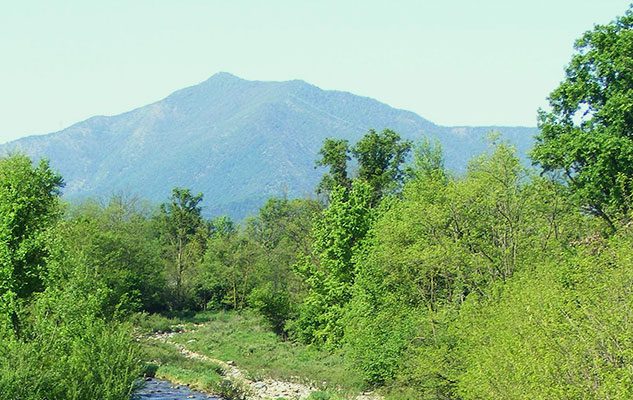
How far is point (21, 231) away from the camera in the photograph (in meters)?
35.0

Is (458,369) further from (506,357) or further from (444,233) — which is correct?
(506,357)

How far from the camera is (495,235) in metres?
34.1

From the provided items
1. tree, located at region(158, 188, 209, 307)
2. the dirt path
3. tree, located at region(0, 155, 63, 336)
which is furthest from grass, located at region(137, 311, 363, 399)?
tree, located at region(158, 188, 209, 307)

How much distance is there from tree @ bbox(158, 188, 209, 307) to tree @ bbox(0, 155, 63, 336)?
53613 millimetres

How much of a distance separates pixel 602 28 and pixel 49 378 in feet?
87.4

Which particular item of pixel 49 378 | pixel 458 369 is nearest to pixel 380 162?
pixel 458 369

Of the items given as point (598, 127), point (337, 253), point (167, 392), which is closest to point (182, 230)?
point (337, 253)

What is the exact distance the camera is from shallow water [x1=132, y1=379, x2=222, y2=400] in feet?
140

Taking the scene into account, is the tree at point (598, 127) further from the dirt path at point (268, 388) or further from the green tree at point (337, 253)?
the green tree at point (337, 253)

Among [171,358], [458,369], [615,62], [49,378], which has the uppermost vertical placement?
[615,62]

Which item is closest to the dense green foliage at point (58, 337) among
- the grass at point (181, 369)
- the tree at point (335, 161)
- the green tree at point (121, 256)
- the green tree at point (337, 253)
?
the grass at point (181, 369)

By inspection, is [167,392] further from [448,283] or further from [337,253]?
[448,283]

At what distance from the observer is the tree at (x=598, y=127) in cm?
3194

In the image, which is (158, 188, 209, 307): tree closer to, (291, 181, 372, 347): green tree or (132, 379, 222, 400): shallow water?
(291, 181, 372, 347): green tree
